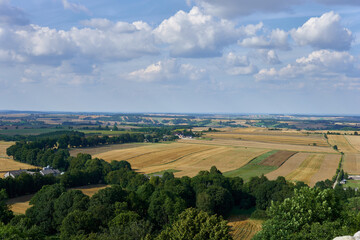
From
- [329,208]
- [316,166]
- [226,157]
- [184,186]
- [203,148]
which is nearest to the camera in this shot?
[329,208]

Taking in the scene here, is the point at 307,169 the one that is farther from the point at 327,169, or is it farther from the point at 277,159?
the point at 277,159

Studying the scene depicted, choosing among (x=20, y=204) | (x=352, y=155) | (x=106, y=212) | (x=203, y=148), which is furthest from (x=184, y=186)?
(x=352, y=155)

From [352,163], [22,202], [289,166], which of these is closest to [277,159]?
[289,166]

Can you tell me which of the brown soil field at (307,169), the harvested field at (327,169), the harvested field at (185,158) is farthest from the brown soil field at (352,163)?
the harvested field at (185,158)

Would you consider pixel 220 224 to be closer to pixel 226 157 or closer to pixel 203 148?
pixel 226 157

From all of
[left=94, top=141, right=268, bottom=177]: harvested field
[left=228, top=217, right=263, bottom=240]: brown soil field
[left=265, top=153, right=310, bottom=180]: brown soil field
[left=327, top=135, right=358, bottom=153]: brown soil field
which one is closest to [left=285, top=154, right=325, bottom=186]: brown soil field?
[left=265, top=153, right=310, bottom=180]: brown soil field

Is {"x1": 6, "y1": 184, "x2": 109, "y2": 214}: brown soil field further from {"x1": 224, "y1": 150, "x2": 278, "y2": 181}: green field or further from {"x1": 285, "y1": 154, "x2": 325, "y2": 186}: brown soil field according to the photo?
{"x1": 285, "y1": 154, "x2": 325, "y2": 186}: brown soil field

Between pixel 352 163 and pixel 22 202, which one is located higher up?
pixel 352 163
